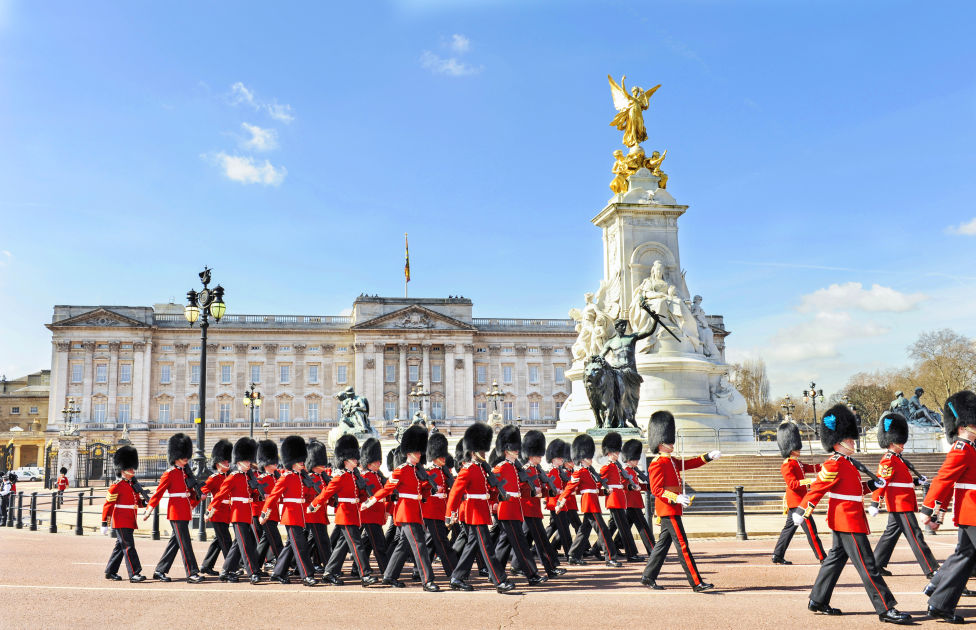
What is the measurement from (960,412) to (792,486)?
3.94m

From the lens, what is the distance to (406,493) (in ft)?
31.9

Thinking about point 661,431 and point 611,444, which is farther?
point 611,444

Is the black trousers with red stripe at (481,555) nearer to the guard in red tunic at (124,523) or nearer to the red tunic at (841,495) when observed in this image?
the red tunic at (841,495)

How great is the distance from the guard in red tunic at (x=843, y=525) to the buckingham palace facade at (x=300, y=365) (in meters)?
76.6

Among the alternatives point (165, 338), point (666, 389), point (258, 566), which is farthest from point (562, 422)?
point (165, 338)

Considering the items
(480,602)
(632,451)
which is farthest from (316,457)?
(632,451)

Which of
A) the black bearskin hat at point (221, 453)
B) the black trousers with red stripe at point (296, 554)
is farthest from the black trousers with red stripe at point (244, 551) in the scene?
the black bearskin hat at point (221, 453)

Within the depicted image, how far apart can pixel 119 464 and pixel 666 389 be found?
1734 centimetres

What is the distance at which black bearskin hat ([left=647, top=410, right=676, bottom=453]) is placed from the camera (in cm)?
998

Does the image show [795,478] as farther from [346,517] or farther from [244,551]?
[244,551]

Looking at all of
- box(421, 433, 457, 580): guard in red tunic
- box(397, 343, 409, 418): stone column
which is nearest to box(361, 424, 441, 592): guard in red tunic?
box(421, 433, 457, 580): guard in red tunic

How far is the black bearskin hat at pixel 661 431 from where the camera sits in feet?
32.7

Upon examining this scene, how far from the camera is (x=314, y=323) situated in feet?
289

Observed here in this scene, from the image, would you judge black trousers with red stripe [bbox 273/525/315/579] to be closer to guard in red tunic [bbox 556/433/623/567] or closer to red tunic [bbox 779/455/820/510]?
guard in red tunic [bbox 556/433/623/567]
